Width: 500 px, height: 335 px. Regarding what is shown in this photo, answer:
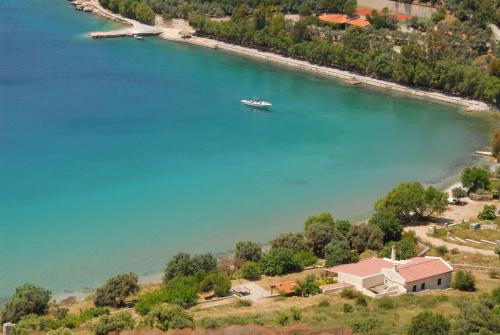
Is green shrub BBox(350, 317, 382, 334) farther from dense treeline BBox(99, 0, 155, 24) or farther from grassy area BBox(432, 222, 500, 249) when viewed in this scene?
dense treeline BBox(99, 0, 155, 24)

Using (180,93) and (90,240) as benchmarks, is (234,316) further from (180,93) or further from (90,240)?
(180,93)

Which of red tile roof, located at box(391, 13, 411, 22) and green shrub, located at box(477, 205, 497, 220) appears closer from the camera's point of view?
green shrub, located at box(477, 205, 497, 220)

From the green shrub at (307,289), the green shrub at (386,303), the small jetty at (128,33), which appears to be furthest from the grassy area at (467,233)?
the small jetty at (128,33)

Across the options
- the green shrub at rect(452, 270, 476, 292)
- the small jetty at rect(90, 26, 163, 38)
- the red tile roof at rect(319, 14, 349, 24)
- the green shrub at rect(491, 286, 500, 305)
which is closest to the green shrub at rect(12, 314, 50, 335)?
the green shrub at rect(452, 270, 476, 292)

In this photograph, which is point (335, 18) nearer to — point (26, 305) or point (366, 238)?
point (366, 238)

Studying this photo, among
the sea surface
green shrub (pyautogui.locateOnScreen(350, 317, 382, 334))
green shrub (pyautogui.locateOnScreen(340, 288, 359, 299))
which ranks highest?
green shrub (pyautogui.locateOnScreen(350, 317, 382, 334))

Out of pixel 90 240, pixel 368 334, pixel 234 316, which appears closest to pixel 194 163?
pixel 90 240
